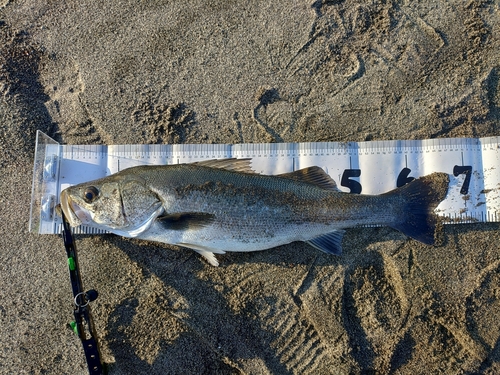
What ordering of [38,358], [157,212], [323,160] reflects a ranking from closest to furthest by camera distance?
[157,212]
[38,358]
[323,160]

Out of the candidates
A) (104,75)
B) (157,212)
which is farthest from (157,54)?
(157,212)

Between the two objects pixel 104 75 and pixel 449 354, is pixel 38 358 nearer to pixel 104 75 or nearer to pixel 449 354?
pixel 104 75

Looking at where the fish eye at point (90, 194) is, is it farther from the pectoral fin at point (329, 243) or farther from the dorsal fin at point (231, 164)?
the pectoral fin at point (329, 243)

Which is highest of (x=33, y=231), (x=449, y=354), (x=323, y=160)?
(x=323, y=160)

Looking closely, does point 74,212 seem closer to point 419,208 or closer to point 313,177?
point 313,177

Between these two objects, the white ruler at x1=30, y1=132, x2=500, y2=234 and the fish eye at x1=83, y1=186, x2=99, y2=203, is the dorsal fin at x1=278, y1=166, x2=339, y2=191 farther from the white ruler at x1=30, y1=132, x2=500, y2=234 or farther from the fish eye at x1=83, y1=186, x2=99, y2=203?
the fish eye at x1=83, y1=186, x2=99, y2=203

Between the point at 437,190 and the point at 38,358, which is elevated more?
the point at 437,190

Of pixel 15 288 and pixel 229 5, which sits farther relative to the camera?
pixel 229 5
